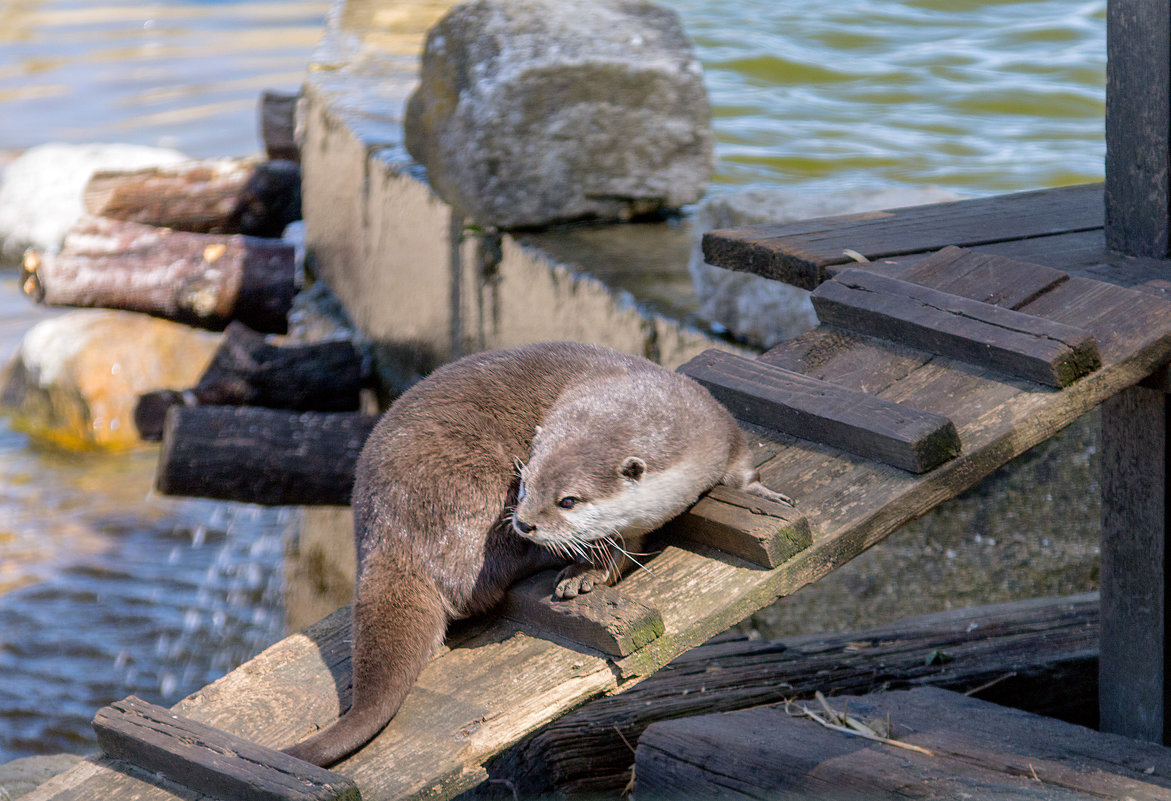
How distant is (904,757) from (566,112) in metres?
2.89

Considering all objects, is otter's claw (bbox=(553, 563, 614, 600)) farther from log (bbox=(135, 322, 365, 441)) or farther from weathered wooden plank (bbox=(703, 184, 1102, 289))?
log (bbox=(135, 322, 365, 441))

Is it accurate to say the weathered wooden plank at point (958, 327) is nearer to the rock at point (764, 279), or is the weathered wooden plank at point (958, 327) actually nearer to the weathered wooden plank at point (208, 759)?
the rock at point (764, 279)

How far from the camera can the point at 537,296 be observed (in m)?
4.71

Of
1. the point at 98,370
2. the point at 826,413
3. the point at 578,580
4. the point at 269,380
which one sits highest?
the point at 826,413

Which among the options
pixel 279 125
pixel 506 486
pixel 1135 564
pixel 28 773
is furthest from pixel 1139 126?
pixel 279 125

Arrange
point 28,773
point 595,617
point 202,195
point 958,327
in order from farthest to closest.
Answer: point 202,195
point 28,773
point 958,327
point 595,617

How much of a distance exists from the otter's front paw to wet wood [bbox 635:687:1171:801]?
0.82m

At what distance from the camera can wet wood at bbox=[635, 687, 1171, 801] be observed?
8.09 feet

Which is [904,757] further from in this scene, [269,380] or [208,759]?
[269,380]

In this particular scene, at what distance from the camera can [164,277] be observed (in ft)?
23.4

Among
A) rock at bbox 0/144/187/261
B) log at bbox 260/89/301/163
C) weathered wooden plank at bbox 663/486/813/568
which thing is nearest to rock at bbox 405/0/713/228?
weathered wooden plank at bbox 663/486/813/568

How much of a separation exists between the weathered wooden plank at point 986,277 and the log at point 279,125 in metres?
6.76

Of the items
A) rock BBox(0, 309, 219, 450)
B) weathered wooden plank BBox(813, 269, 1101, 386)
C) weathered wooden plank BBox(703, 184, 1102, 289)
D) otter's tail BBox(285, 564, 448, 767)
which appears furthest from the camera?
rock BBox(0, 309, 219, 450)

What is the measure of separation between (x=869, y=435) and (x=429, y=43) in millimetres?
3512
